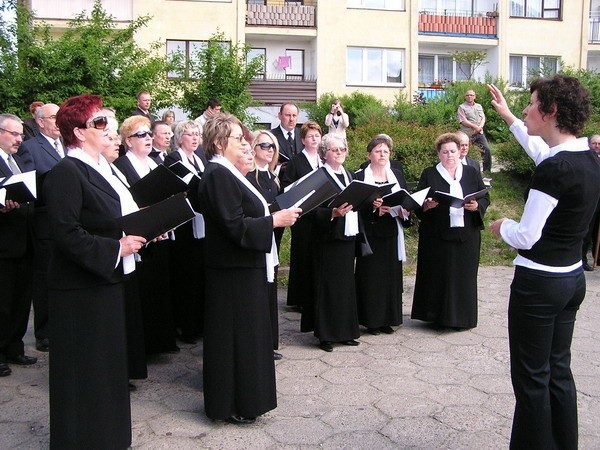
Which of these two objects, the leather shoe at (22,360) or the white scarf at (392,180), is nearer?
the leather shoe at (22,360)

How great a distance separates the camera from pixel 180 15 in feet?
89.8

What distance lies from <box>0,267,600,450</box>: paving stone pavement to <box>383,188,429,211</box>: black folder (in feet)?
4.56

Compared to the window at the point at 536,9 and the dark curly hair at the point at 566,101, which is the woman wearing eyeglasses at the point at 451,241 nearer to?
the dark curly hair at the point at 566,101

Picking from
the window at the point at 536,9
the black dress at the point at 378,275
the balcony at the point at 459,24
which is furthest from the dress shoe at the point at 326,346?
the window at the point at 536,9

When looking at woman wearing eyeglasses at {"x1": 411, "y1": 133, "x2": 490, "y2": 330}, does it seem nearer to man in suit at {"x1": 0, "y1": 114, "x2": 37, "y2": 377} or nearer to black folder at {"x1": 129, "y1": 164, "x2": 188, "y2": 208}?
black folder at {"x1": 129, "y1": 164, "x2": 188, "y2": 208}

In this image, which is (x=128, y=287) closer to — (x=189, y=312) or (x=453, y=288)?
(x=189, y=312)

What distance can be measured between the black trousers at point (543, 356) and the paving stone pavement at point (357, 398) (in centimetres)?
66

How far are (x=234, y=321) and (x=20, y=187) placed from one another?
7.23ft

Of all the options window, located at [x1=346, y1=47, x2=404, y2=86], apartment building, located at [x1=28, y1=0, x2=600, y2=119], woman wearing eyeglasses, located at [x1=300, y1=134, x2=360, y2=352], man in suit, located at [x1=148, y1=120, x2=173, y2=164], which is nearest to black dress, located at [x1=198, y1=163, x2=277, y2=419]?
woman wearing eyeglasses, located at [x1=300, y1=134, x2=360, y2=352]

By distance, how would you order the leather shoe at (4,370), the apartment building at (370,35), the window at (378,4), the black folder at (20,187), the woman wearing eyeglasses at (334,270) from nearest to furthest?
the black folder at (20,187)
the leather shoe at (4,370)
the woman wearing eyeglasses at (334,270)
the apartment building at (370,35)
the window at (378,4)

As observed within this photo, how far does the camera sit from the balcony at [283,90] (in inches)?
1130

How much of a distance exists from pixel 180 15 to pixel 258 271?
965 inches

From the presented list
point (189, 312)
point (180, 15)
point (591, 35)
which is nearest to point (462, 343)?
point (189, 312)

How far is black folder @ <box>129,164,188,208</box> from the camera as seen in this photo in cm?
521
